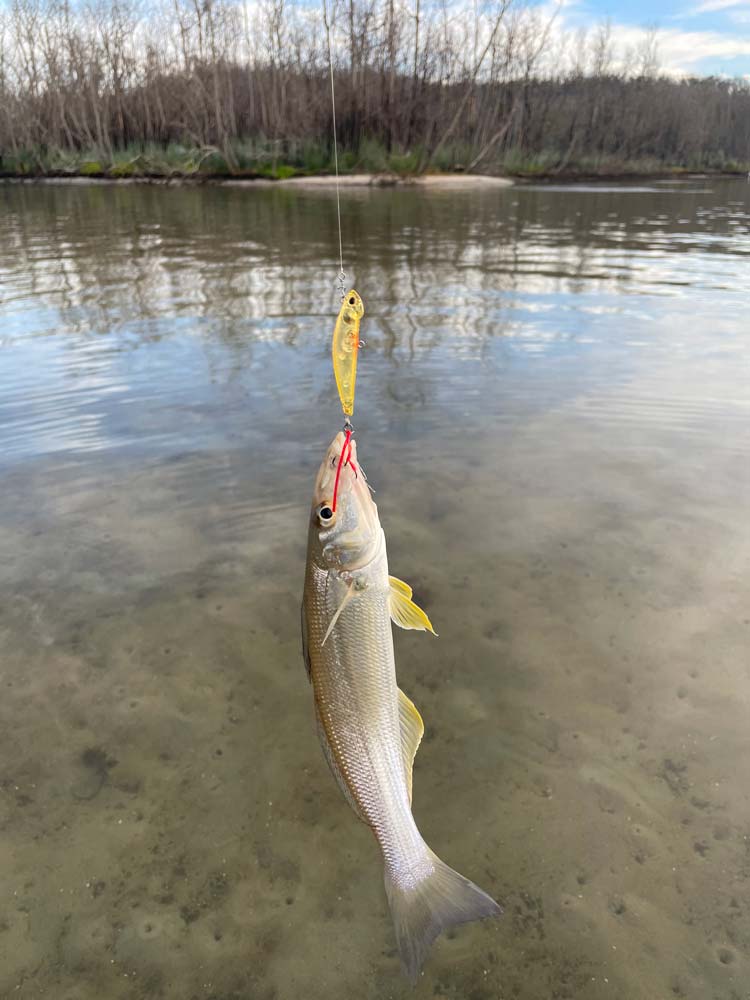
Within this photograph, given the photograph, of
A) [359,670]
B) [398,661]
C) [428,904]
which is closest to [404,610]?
[359,670]

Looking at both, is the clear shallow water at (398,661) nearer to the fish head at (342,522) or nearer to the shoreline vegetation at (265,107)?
the fish head at (342,522)

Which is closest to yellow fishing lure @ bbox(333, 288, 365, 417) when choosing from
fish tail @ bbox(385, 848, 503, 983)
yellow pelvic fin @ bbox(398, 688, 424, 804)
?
yellow pelvic fin @ bbox(398, 688, 424, 804)

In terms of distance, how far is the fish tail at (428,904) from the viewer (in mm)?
2039

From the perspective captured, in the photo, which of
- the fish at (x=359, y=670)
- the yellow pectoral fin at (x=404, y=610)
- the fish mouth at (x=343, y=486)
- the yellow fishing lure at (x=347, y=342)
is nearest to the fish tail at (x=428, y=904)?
the fish at (x=359, y=670)

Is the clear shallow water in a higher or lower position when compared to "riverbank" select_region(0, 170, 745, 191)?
lower

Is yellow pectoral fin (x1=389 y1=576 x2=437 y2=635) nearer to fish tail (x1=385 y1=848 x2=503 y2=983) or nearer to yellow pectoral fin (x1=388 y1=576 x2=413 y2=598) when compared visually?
yellow pectoral fin (x1=388 y1=576 x2=413 y2=598)

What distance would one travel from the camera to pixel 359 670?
218 cm

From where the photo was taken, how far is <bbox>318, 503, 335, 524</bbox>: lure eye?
215 centimetres

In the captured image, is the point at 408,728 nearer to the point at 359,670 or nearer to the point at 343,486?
the point at 359,670

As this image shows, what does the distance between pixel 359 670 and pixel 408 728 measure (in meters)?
0.32

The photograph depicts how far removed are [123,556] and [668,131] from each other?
227 ft

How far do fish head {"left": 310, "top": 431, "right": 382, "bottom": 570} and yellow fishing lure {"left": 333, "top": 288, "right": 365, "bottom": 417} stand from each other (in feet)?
1.37

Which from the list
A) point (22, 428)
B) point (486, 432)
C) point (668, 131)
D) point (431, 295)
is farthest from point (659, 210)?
point (668, 131)

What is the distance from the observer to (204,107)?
4291 centimetres
